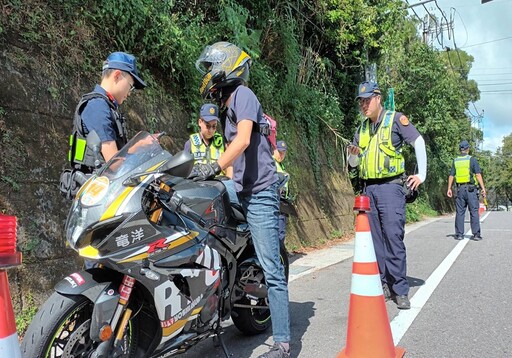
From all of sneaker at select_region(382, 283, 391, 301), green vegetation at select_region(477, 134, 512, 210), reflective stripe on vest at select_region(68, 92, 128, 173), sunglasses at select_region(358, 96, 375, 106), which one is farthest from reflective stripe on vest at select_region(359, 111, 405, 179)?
green vegetation at select_region(477, 134, 512, 210)

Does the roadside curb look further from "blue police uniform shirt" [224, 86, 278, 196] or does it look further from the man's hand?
the man's hand

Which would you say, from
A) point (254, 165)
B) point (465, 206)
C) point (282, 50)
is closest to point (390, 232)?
point (254, 165)

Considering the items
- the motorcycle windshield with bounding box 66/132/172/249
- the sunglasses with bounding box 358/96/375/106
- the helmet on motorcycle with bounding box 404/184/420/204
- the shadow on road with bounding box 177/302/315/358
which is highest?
the sunglasses with bounding box 358/96/375/106

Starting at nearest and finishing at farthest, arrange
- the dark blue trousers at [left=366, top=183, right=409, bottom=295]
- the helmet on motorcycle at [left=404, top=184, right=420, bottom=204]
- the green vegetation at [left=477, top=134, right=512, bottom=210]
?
the dark blue trousers at [left=366, top=183, right=409, bottom=295], the helmet on motorcycle at [left=404, top=184, right=420, bottom=204], the green vegetation at [left=477, top=134, right=512, bottom=210]

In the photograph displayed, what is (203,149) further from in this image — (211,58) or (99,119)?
(99,119)

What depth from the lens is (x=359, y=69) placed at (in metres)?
12.7

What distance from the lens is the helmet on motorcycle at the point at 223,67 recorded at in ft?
9.95

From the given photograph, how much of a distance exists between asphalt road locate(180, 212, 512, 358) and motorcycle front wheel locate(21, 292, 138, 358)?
1267 mm

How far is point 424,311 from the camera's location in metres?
4.29

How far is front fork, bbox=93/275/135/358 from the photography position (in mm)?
2205

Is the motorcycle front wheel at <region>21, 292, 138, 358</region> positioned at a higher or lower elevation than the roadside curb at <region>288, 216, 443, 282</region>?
higher

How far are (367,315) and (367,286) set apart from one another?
0.64 feet

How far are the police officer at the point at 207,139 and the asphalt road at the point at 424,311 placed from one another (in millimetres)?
1883

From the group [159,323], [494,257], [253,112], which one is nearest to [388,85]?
[494,257]
